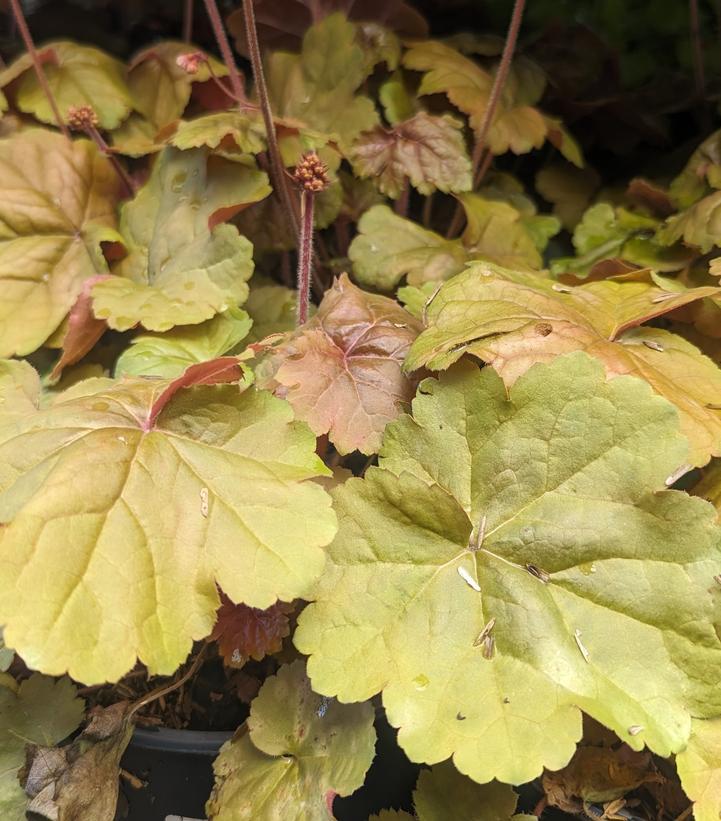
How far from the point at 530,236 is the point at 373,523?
798 millimetres

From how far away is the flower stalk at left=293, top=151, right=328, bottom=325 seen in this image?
98 cm

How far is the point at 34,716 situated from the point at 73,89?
1110 millimetres

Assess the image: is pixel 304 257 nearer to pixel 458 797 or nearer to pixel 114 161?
pixel 114 161

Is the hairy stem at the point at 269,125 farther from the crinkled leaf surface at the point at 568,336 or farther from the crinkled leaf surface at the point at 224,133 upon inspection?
the crinkled leaf surface at the point at 568,336

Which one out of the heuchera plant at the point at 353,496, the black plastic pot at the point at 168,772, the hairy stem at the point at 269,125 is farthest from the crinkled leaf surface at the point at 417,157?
the black plastic pot at the point at 168,772

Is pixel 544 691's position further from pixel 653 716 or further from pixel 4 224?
pixel 4 224

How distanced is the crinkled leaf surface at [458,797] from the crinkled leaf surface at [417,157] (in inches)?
34.4

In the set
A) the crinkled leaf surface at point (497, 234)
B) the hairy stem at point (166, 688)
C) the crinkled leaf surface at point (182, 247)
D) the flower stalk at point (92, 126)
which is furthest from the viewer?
the crinkled leaf surface at point (497, 234)

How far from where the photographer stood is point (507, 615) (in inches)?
30.7

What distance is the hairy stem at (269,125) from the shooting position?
1042mm

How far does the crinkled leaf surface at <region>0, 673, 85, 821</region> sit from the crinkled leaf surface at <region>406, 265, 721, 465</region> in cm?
64

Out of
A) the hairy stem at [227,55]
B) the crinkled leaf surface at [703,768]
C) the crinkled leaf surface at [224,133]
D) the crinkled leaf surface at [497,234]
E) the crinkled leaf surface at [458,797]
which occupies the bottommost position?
the crinkled leaf surface at [458,797]

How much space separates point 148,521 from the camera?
2.49ft

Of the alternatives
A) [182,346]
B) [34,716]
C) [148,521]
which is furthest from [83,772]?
[182,346]
